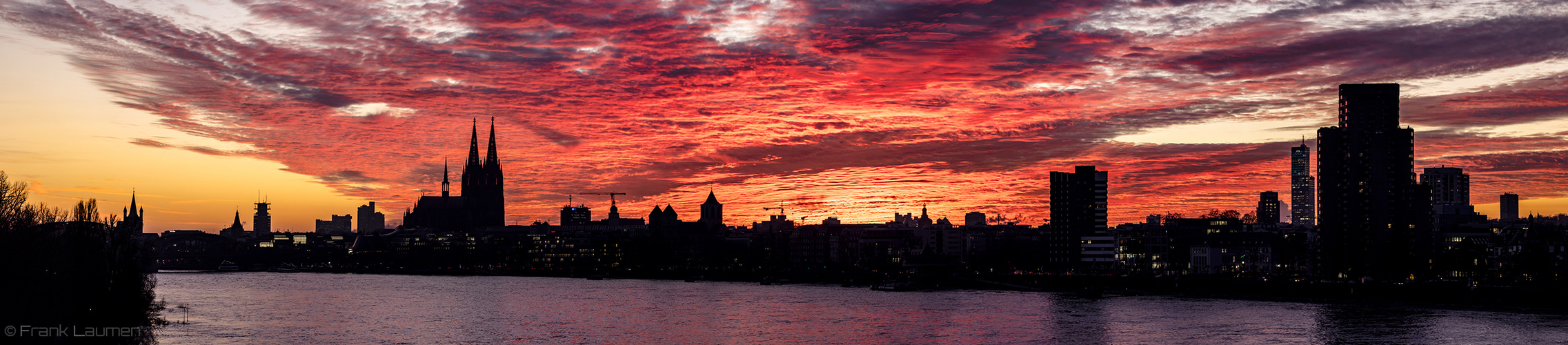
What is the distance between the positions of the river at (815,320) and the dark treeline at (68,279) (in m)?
8.54

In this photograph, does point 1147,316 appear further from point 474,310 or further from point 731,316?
point 474,310

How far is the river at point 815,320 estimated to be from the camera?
269 ft

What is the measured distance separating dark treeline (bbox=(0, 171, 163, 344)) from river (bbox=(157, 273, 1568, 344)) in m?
8.54

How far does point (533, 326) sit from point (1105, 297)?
3027 inches

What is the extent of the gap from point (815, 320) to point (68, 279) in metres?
59.5

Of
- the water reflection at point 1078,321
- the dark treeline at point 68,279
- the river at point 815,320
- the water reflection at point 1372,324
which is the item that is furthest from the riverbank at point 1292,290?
the dark treeline at point 68,279

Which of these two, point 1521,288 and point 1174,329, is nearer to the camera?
point 1174,329

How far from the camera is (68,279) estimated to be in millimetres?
51375

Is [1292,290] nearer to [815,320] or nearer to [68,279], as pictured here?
[815,320]

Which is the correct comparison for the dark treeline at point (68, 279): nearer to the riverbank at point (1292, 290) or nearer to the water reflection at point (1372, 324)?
the water reflection at point (1372, 324)

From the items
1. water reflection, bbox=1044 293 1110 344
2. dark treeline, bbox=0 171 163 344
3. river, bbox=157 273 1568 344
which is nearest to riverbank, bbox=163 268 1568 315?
river, bbox=157 273 1568 344

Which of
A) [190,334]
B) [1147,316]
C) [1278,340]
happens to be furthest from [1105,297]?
[190,334]

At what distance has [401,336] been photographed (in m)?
84.5

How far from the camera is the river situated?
82000 mm
